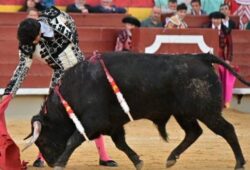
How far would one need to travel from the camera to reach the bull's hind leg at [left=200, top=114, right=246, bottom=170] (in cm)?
644

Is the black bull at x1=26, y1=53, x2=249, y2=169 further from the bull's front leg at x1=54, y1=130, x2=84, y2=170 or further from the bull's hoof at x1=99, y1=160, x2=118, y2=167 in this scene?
the bull's hoof at x1=99, y1=160, x2=118, y2=167

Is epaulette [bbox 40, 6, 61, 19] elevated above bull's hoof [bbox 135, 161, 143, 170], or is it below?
above

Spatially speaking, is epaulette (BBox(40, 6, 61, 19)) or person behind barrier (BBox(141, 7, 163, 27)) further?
person behind barrier (BBox(141, 7, 163, 27))

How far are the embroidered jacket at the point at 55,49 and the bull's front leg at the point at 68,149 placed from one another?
625 mm

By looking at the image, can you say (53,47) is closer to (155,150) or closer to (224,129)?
(224,129)

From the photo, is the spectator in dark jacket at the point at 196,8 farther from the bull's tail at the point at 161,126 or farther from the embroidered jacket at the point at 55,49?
the embroidered jacket at the point at 55,49

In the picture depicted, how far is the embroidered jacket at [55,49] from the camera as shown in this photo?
6547mm

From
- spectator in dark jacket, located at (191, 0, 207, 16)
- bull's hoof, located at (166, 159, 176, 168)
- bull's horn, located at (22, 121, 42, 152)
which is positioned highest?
bull's horn, located at (22, 121, 42, 152)

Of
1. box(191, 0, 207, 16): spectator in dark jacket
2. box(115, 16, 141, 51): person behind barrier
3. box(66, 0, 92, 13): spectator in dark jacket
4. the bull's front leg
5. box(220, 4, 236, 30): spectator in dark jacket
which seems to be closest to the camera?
the bull's front leg

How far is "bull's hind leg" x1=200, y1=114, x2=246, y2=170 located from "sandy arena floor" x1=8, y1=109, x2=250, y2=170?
298 millimetres

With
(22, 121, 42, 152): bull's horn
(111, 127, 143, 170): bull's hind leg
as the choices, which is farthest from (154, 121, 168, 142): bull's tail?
(22, 121, 42, 152): bull's horn

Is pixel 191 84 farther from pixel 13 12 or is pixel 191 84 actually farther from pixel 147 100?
pixel 13 12

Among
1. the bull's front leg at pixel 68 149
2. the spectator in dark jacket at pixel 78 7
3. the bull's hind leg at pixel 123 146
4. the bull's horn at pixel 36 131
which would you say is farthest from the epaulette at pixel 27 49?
the spectator in dark jacket at pixel 78 7

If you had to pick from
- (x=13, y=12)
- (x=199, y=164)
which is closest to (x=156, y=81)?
(x=199, y=164)
